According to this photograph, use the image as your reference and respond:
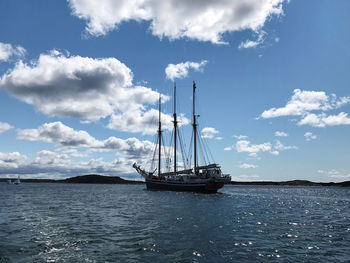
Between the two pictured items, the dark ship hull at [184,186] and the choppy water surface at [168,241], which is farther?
the dark ship hull at [184,186]

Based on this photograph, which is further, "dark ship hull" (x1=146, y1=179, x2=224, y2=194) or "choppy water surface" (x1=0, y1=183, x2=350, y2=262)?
"dark ship hull" (x1=146, y1=179, x2=224, y2=194)

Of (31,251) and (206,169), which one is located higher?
(206,169)

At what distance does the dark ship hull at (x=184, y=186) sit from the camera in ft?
245

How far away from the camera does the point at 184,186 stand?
7962cm

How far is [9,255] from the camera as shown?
15.0 metres

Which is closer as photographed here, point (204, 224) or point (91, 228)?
point (91, 228)

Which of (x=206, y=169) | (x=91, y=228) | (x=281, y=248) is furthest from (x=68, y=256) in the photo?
(x=206, y=169)

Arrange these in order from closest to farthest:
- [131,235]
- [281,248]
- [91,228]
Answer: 1. [281,248]
2. [131,235]
3. [91,228]

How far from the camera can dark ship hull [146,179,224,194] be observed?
74575 millimetres

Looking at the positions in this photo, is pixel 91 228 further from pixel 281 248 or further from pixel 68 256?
pixel 281 248

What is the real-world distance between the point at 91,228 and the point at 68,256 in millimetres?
8441

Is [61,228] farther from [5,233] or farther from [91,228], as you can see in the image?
[5,233]

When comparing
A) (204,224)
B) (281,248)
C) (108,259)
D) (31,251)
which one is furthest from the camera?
(204,224)

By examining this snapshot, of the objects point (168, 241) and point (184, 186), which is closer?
point (168, 241)
